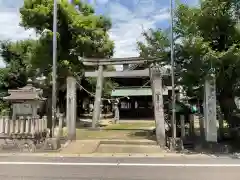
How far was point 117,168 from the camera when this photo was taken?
1046cm

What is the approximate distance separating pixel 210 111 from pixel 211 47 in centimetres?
274

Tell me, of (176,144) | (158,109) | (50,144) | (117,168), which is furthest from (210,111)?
(50,144)

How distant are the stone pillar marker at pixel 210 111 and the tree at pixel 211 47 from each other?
38 centimetres

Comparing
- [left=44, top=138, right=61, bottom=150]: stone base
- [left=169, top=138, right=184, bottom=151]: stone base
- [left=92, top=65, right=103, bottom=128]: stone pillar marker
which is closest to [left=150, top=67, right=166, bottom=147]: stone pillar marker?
[left=169, top=138, right=184, bottom=151]: stone base

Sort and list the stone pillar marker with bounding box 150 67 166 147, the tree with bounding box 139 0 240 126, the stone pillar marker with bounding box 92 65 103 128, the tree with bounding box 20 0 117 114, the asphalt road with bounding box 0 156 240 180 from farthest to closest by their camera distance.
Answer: the stone pillar marker with bounding box 92 65 103 128, the tree with bounding box 20 0 117 114, the stone pillar marker with bounding box 150 67 166 147, the tree with bounding box 139 0 240 126, the asphalt road with bounding box 0 156 240 180

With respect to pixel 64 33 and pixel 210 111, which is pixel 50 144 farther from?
pixel 64 33

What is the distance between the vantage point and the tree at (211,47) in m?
14.0

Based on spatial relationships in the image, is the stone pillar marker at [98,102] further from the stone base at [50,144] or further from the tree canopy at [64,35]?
the stone base at [50,144]

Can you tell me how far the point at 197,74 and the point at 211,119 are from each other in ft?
6.63

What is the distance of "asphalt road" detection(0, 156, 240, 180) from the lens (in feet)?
29.5

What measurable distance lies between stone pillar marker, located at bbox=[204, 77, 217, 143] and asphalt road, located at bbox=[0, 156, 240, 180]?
7.83ft

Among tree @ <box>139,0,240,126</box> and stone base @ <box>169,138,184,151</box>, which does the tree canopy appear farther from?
stone base @ <box>169,138,184,151</box>

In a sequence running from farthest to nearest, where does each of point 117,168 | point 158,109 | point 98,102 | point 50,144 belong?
point 98,102
point 158,109
point 50,144
point 117,168

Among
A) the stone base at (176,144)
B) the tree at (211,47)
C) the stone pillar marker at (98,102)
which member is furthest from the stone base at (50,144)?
the stone pillar marker at (98,102)
